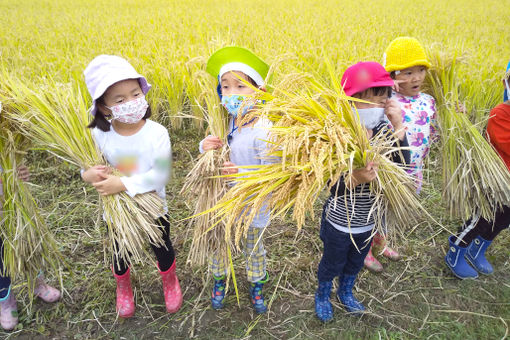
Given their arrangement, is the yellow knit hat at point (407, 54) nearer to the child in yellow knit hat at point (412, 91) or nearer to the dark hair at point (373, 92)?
the child in yellow knit hat at point (412, 91)

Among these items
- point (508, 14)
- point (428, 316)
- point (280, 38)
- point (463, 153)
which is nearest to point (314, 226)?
point (428, 316)

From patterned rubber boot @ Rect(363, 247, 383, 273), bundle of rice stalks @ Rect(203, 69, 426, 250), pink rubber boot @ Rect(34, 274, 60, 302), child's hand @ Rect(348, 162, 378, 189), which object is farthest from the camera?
patterned rubber boot @ Rect(363, 247, 383, 273)

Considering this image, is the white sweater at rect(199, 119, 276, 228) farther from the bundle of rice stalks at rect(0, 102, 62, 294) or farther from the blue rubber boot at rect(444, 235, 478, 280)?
the blue rubber boot at rect(444, 235, 478, 280)

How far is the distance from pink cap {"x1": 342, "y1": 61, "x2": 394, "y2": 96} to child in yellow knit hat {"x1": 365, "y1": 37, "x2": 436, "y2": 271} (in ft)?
1.32

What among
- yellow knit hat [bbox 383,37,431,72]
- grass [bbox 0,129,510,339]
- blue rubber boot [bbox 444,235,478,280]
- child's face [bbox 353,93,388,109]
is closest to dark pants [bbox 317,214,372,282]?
grass [bbox 0,129,510,339]

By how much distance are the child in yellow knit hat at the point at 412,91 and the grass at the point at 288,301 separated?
432 mm

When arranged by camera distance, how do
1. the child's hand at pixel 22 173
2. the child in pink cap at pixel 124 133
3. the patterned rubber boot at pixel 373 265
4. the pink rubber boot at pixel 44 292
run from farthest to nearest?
the patterned rubber boot at pixel 373 265, the pink rubber boot at pixel 44 292, the child's hand at pixel 22 173, the child in pink cap at pixel 124 133

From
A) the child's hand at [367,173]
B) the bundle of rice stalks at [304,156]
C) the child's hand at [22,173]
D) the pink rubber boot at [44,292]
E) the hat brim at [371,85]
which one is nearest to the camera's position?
the bundle of rice stalks at [304,156]

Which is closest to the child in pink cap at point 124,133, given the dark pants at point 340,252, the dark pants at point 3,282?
the dark pants at point 3,282

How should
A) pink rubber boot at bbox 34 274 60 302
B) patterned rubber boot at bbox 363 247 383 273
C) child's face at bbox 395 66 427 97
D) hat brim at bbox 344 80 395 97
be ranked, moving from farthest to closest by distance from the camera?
patterned rubber boot at bbox 363 247 383 273, pink rubber boot at bbox 34 274 60 302, child's face at bbox 395 66 427 97, hat brim at bbox 344 80 395 97

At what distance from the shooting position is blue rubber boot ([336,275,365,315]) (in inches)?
69.0

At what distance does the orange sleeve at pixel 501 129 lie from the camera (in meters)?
1.67

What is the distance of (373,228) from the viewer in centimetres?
150

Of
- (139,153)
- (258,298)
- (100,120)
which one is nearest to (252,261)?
(258,298)
